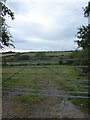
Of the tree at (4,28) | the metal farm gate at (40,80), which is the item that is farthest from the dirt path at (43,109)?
the tree at (4,28)

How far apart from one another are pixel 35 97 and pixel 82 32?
1148 centimetres

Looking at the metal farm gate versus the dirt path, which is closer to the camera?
the dirt path

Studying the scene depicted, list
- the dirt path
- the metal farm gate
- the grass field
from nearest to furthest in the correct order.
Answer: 1. the dirt path
2. the metal farm gate
3. the grass field

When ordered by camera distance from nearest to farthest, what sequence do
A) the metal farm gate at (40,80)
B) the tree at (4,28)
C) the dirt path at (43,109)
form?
the dirt path at (43,109) → the metal farm gate at (40,80) → the tree at (4,28)

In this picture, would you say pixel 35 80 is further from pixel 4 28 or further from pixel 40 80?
pixel 4 28

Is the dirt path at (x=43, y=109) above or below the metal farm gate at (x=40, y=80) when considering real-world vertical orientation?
below

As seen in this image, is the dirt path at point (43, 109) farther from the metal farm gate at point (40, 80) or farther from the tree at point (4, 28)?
the tree at point (4, 28)

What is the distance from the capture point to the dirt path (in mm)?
6332

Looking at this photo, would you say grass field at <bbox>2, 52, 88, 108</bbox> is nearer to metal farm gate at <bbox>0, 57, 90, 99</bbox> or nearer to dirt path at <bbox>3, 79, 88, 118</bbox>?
metal farm gate at <bbox>0, 57, 90, 99</bbox>

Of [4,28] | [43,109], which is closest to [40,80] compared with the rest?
[43,109]

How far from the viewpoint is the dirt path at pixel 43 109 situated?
633 centimetres

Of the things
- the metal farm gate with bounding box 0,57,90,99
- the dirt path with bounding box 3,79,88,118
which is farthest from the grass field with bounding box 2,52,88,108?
the dirt path with bounding box 3,79,88,118

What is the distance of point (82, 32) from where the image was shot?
18.7 metres

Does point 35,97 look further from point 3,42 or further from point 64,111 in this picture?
point 3,42
